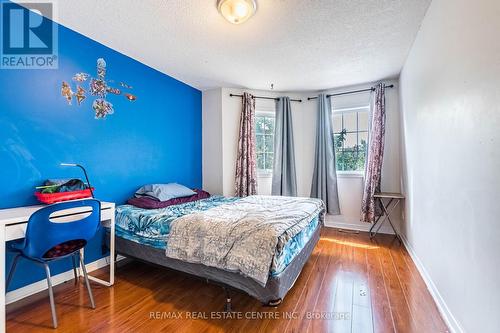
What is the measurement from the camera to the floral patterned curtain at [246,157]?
392 centimetres

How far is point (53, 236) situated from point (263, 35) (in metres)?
2.52

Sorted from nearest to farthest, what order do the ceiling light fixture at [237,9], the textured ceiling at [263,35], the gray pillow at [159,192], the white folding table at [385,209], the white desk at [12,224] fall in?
1. the white desk at [12,224]
2. the ceiling light fixture at [237,9]
3. the textured ceiling at [263,35]
4. the gray pillow at [159,192]
5. the white folding table at [385,209]

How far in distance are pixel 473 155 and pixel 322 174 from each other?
8.71ft

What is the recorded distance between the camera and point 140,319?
1.63m

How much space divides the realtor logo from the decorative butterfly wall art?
0.74 ft

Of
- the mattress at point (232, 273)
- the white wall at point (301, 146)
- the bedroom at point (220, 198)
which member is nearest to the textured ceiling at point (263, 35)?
the bedroom at point (220, 198)

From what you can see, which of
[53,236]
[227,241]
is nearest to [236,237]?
[227,241]

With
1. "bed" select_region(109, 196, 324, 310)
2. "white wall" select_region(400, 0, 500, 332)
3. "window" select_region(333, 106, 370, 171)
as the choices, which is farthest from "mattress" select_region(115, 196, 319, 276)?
"window" select_region(333, 106, 370, 171)

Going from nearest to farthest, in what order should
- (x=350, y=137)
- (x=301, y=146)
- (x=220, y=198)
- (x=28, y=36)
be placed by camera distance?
(x=28, y=36), (x=220, y=198), (x=350, y=137), (x=301, y=146)

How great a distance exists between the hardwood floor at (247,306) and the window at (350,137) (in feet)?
6.24

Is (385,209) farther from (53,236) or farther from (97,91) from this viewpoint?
(97,91)

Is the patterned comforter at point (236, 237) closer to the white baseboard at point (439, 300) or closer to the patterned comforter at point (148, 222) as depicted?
the patterned comforter at point (148, 222)

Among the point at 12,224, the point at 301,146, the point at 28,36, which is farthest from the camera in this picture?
the point at 301,146

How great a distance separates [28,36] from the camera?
6.66 ft
